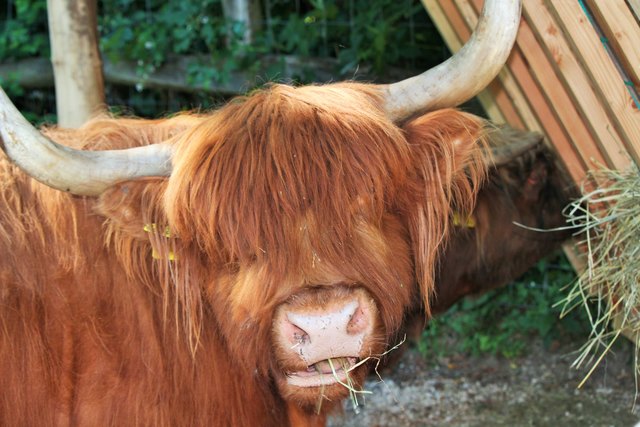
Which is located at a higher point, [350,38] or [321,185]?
[350,38]

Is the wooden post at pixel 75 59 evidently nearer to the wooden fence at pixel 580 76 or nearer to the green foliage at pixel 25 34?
the wooden fence at pixel 580 76

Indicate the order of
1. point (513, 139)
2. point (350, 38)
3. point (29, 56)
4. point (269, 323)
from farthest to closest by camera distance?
point (29, 56) < point (350, 38) < point (513, 139) < point (269, 323)

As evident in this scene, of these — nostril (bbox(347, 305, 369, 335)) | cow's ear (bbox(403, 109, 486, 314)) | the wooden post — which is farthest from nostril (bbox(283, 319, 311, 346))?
the wooden post

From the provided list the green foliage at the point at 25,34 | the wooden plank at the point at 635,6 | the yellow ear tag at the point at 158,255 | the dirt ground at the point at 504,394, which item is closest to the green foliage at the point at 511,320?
the dirt ground at the point at 504,394

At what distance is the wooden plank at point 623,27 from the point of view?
3.05 meters

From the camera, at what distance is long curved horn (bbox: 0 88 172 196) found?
2.56m

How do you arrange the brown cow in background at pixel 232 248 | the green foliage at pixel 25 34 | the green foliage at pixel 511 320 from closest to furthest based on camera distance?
1. the brown cow in background at pixel 232 248
2. the green foliage at pixel 511 320
3. the green foliage at pixel 25 34

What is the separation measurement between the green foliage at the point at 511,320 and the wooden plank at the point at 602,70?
7.40ft

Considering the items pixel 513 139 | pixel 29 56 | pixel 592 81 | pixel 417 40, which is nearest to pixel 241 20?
pixel 417 40

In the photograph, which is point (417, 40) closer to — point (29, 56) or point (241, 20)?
point (241, 20)

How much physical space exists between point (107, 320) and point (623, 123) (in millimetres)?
2091

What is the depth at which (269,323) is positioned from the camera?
2631 millimetres

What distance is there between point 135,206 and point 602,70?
1.85m

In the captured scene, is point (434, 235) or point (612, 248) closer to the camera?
point (434, 235)
